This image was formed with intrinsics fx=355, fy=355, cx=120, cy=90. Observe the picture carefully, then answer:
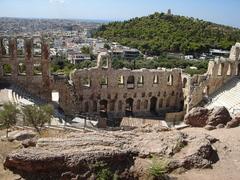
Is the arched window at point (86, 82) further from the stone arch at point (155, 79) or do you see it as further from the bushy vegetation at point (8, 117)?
the bushy vegetation at point (8, 117)

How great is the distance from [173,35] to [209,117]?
8428cm

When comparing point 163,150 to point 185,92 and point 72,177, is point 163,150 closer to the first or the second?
point 72,177

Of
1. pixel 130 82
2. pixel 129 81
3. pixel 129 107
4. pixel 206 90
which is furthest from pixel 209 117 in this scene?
pixel 129 107

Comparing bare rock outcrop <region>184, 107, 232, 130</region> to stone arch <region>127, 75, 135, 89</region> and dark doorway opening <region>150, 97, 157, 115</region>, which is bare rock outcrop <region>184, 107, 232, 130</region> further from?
dark doorway opening <region>150, 97, 157, 115</region>

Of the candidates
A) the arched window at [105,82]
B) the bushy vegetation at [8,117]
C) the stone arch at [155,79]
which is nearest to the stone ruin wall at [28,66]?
the arched window at [105,82]

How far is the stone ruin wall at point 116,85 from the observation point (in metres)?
38.9

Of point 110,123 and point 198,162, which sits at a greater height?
point 198,162

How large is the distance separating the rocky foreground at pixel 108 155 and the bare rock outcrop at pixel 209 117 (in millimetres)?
8696

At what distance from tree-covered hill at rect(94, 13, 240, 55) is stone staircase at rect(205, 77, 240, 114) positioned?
59.9 metres

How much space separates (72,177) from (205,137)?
7.48m

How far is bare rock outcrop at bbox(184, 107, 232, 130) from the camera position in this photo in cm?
2575

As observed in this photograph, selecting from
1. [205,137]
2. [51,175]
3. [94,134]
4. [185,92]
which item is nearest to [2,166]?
[51,175]

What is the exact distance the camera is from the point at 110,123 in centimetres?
4103

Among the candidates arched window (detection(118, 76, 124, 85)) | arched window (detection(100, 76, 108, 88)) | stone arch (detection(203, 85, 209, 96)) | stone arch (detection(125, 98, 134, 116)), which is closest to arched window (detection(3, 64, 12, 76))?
arched window (detection(100, 76, 108, 88))
